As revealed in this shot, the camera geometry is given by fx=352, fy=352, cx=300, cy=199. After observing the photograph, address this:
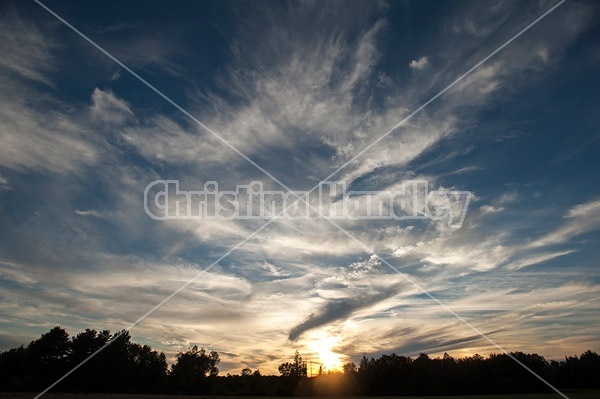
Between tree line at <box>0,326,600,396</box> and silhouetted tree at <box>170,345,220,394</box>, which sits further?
silhouetted tree at <box>170,345,220,394</box>

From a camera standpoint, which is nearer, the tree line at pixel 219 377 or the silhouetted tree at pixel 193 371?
the tree line at pixel 219 377

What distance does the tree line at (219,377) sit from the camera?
Answer: 112 m

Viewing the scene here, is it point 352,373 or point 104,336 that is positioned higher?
point 104,336

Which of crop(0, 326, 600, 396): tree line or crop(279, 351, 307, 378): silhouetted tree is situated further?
crop(279, 351, 307, 378): silhouetted tree

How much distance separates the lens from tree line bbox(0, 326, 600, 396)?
112500mm

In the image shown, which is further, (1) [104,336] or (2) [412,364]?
(2) [412,364]

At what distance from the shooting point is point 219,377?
16725 centimetres

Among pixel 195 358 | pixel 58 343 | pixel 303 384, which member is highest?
→ pixel 58 343

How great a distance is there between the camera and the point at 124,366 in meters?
120

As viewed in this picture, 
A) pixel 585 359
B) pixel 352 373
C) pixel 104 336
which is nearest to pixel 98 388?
pixel 104 336

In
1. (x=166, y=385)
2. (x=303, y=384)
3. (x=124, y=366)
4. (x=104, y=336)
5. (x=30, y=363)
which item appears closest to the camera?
(x=30, y=363)

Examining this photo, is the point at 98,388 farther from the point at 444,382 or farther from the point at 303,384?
the point at 444,382

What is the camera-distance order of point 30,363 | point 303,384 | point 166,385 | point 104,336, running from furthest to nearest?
1. point 303,384
2. point 166,385
3. point 104,336
4. point 30,363

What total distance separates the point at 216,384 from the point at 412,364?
278ft
